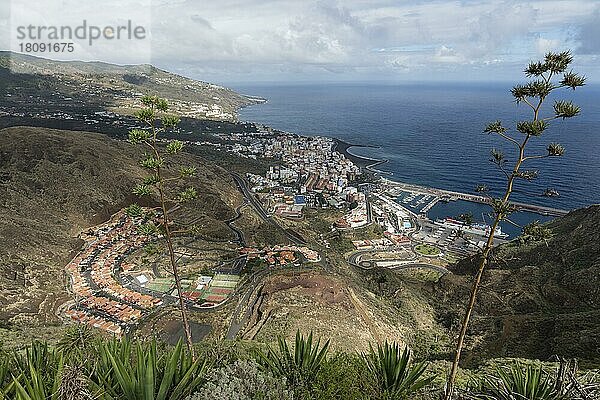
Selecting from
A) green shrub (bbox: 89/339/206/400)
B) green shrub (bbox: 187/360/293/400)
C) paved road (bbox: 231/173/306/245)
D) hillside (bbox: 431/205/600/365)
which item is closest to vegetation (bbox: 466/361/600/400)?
green shrub (bbox: 187/360/293/400)

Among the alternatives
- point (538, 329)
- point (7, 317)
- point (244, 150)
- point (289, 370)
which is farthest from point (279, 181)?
point (289, 370)

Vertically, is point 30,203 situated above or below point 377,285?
above

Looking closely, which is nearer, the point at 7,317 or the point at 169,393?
the point at 169,393

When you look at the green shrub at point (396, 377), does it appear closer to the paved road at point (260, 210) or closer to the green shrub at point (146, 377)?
the green shrub at point (146, 377)

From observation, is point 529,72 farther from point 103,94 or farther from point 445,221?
point 103,94

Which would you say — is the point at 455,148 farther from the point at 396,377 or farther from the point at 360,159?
the point at 396,377

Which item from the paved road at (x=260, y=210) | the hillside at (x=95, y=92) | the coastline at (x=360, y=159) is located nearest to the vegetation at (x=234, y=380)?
the paved road at (x=260, y=210)

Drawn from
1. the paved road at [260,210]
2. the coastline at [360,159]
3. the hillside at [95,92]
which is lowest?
the paved road at [260,210]
